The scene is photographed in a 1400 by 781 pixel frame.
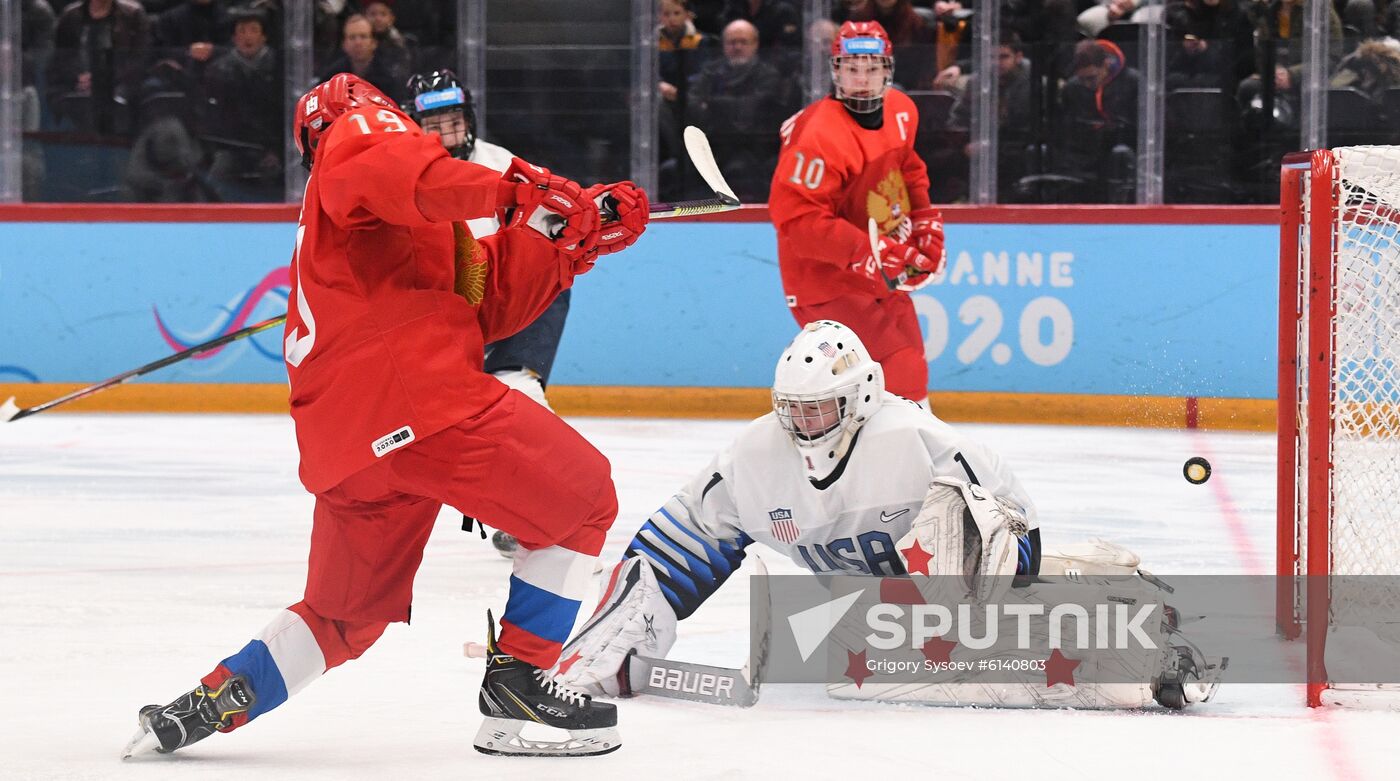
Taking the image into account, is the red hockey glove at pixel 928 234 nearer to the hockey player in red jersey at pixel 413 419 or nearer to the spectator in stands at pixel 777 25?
the hockey player in red jersey at pixel 413 419

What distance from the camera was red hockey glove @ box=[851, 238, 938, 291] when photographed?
4.57 meters

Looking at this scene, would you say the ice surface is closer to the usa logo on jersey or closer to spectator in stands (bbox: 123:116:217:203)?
the usa logo on jersey

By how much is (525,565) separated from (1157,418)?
4.83 metres

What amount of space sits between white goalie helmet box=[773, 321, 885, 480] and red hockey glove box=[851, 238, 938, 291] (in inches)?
68.1

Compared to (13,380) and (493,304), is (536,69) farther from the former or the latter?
(493,304)

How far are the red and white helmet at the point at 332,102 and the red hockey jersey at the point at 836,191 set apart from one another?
2.24 m

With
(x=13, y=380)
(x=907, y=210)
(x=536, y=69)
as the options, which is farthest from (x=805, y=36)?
(x=13, y=380)

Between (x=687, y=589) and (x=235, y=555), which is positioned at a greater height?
(x=687, y=589)

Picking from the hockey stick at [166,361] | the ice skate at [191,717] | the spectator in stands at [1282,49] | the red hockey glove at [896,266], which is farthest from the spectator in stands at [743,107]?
the ice skate at [191,717]

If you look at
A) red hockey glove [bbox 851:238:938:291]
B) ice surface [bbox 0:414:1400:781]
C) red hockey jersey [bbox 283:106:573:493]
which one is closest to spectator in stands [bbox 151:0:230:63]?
ice surface [bbox 0:414:1400:781]

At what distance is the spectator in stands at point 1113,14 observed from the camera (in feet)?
22.4

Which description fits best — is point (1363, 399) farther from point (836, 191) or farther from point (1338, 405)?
point (836, 191)

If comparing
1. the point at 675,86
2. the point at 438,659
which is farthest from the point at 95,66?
the point at 438,659

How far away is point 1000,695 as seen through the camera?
275 centimetres
